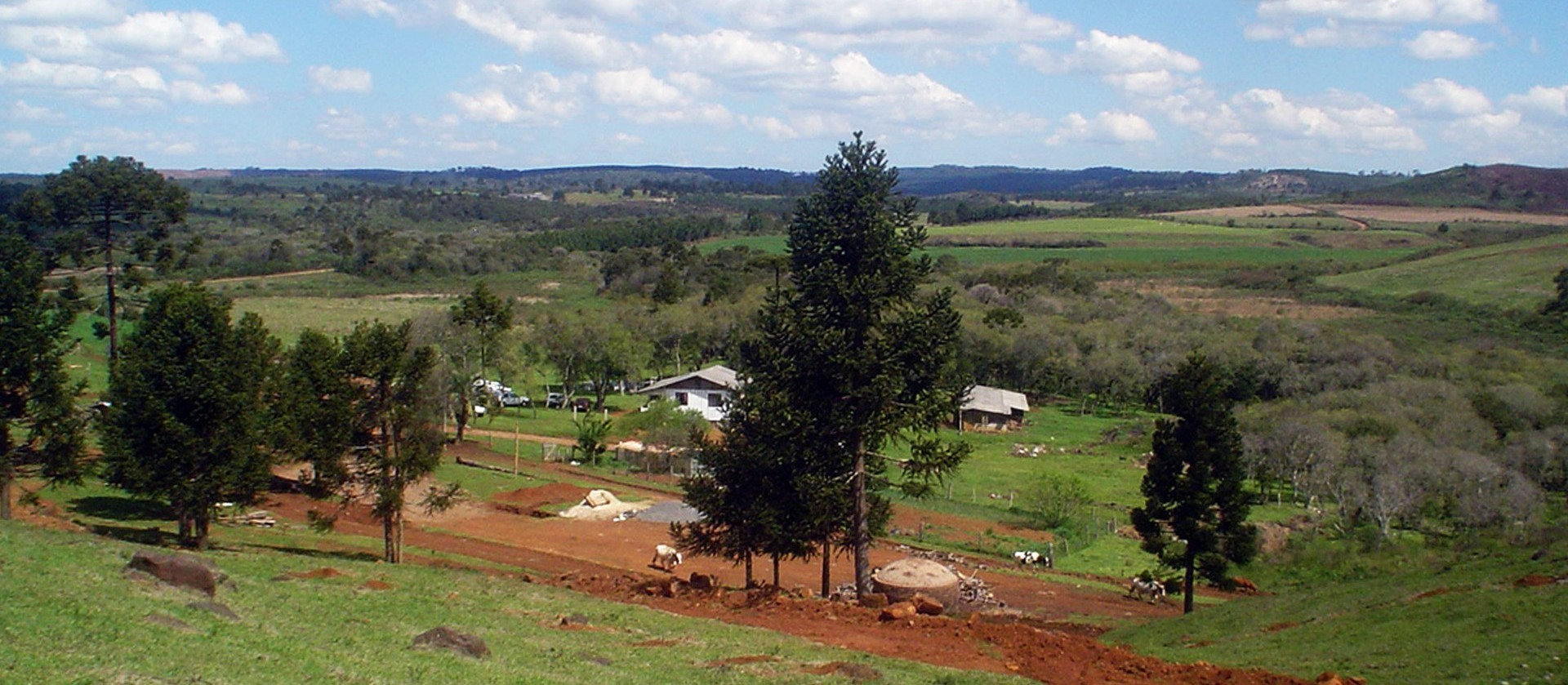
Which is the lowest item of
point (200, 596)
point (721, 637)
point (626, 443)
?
point (626, 443)


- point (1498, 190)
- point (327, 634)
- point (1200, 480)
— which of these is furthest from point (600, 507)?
point (1498, 190)

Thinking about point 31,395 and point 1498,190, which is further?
point 1498,190

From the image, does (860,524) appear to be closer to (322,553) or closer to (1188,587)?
(1188,587)

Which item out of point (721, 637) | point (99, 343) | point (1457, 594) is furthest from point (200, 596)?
point (99, 343)

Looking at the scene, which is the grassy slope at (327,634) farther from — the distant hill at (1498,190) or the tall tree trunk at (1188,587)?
the distant hill at (1498,190)

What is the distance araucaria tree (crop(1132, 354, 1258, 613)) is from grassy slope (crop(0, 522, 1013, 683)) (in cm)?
1325

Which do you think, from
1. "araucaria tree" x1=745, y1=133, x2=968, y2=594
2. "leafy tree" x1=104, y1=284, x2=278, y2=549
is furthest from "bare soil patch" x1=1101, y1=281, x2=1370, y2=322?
"leafy tree" x1=104, y1=284, x2=278, y2=549

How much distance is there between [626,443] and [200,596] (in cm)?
3925

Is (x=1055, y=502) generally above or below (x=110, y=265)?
below

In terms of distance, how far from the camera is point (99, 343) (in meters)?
64.9

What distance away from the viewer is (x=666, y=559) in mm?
31266

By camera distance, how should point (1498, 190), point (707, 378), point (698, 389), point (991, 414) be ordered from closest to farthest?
point (707, 378), point (698, 389), point (991, 414), point (1498, 190)

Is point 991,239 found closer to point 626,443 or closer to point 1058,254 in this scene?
point 1058,254

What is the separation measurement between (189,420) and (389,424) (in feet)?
13.5
